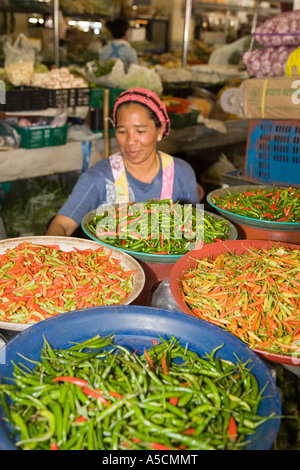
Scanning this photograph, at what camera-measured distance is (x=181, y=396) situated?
4.43 feet

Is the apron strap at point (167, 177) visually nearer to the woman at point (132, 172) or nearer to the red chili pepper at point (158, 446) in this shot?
the woman at point (132, 172)

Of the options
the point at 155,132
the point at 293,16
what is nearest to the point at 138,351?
the point at 155,132

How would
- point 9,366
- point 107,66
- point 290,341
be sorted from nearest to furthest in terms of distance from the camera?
point 9,366 < point 290,341 < point 107,66

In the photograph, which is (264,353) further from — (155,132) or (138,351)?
(155,132)

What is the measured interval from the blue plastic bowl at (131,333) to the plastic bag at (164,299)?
404mm

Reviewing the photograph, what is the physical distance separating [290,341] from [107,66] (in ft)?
18.6

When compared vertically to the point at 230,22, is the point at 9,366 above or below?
below

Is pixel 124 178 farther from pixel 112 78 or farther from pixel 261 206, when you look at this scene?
pixel 112 78

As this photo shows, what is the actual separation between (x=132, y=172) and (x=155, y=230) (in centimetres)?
99

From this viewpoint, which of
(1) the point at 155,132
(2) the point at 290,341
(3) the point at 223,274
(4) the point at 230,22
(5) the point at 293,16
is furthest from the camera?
(4) the point at 230,22

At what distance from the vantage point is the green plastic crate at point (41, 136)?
460cm

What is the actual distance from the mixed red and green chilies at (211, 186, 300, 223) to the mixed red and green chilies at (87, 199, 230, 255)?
0.33 meters

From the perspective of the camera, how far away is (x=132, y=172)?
3.35 m

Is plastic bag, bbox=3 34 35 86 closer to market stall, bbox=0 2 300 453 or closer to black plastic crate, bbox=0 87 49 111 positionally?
black plastic crate, bbox=0 87 49 111
